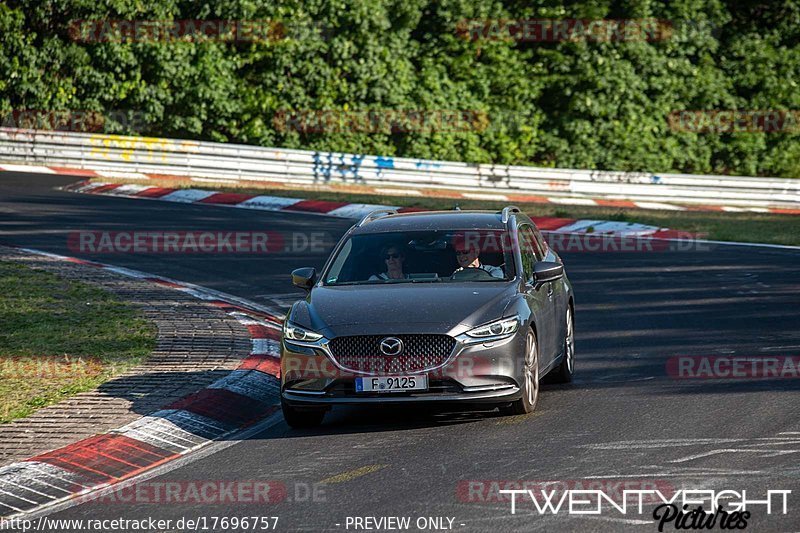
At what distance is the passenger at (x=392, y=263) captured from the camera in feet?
33.4

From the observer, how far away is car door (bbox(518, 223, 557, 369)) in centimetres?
993

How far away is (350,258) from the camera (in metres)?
10.5

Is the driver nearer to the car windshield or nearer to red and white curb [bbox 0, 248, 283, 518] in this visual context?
the car windshield

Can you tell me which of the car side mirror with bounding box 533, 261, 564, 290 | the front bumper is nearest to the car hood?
the front bumper

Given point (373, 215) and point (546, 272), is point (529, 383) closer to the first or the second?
point (546, 272)

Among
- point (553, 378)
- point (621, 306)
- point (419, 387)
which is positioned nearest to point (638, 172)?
point (621, 306)

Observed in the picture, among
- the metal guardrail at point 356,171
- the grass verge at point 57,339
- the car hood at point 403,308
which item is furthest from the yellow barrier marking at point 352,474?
the metal guardrail at point 356,171

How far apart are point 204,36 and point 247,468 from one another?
2772 centimetres

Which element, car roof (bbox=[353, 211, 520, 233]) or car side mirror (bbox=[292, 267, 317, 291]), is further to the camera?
car roof (bbox=[353, 211, 520, 233])

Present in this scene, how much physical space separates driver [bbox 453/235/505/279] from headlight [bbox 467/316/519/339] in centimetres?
92

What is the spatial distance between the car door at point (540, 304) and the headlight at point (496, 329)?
22.3 inches

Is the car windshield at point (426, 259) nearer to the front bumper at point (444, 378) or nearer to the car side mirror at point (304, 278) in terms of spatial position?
the car side mirror at point (304, 278)

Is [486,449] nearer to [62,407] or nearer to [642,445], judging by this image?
[642,445]

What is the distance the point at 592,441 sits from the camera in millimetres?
8422
